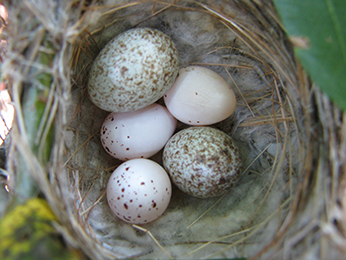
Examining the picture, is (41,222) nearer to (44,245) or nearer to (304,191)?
(44,245)

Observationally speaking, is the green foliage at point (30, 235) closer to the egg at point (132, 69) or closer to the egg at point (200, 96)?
the egg at point (132, 69)

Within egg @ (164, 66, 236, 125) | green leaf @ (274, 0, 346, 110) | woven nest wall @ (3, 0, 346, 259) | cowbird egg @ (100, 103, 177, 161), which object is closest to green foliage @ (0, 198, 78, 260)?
woven nest wall @ (3, 0, 346, 259)

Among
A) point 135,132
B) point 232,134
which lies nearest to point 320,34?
point 232,134

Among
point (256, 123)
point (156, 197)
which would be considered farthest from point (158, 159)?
point (256, 123)

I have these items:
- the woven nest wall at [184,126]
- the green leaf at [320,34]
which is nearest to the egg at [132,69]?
the woven nest wall at [184,126]

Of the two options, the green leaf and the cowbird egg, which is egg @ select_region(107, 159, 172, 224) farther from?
the green leaf

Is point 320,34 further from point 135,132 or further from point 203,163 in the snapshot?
point 135,132
